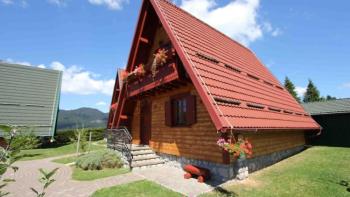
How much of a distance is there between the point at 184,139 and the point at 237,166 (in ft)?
9.54

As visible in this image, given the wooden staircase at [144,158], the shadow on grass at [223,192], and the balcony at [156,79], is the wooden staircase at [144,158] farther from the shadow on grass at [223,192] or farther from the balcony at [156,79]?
the shadow on grass at [223,192]

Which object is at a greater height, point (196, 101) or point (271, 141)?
point (196, 101)

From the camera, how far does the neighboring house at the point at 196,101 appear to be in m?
8.33

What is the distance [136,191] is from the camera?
766cm

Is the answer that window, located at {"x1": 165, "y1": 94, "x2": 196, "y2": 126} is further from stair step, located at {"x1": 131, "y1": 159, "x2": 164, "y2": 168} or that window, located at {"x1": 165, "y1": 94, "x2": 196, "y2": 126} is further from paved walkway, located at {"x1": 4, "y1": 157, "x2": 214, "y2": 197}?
paved walkway, located at {"x1": 4, "y1": 157, "x2": 214, "y2": 197}

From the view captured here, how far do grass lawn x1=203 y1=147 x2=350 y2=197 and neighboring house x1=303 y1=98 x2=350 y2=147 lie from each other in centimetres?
581

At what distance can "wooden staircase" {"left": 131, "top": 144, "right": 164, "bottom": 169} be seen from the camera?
11.2 m

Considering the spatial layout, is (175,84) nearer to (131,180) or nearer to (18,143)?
(131,180)

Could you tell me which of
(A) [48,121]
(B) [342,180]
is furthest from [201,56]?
(A) [48,121]

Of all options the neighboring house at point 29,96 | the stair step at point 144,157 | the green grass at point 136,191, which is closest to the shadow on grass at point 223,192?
the green grass at point 136,191

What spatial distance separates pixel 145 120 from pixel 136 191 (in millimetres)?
7159

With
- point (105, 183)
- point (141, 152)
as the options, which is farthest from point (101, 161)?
point (105, 183)

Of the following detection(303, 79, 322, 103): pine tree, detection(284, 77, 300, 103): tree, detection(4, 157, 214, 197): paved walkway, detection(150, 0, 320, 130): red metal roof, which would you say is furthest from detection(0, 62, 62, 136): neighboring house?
detection(303, 79, 322, 103): pine tree

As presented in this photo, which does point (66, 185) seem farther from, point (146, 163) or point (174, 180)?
point (174, 180)
